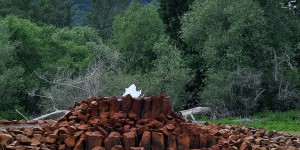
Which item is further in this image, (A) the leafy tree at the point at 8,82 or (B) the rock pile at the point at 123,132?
(A) the leafy tree at the point at 8,82

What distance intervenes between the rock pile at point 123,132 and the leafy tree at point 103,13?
52228 mm

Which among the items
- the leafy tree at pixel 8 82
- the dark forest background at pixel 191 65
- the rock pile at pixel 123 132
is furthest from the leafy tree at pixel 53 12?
the rock pile at pixel 123 132

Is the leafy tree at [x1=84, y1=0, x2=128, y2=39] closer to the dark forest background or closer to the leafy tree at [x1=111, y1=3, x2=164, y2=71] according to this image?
the leafy tree at [x1=111, y1=3, x2=164, y2=71]

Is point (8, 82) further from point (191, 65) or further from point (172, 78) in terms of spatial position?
point (191, 65)

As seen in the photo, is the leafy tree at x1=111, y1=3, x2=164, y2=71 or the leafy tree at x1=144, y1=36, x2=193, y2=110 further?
the leafy tree at x1=111, y1=3, x2=164, y2=71

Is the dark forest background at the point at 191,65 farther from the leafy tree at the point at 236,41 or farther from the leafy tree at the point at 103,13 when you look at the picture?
the leafy tree at the point at 103,13

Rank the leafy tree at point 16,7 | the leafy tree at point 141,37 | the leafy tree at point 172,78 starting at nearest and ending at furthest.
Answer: the leafy tree at point 172,78, the leafy tree at point 141,37, the leafy tree at point 16,7

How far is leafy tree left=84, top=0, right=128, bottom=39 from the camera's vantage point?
62.1m

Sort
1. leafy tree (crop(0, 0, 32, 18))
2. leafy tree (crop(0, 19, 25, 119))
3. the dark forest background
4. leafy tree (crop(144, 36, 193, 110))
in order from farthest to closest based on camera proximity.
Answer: leafy tree (crop(0, 0, 32, 18)) < leafy tree (crop(144, 36, 193, 110)) < leafy tree (crop(0, 19, 25, 119)) < the dark forest background

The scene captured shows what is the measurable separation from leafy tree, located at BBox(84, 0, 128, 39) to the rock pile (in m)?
52.2

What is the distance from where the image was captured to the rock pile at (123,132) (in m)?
6.68

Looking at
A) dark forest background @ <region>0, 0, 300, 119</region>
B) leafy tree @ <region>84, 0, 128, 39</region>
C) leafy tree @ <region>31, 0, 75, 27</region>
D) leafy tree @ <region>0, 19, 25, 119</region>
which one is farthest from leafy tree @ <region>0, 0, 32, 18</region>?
leafy tree @ <region>0, 19, 25, 119</region>

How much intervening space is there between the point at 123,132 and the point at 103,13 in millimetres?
57530

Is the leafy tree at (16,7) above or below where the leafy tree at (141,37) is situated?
above
